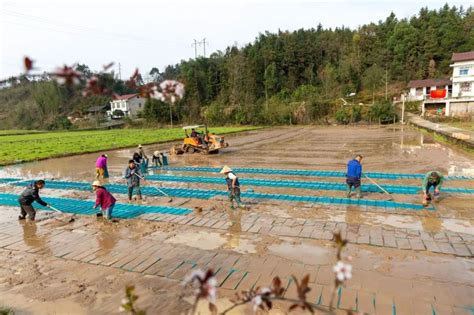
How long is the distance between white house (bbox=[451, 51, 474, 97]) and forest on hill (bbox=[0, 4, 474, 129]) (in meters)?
10.4

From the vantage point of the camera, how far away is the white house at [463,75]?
42.1 meters

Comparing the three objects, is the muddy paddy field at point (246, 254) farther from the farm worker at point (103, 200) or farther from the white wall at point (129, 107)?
the white wall at point (129, 107)

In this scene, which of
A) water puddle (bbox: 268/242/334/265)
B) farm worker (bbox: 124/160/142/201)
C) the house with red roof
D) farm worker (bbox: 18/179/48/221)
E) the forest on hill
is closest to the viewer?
water puddle (bbox: 268/242/334/265)

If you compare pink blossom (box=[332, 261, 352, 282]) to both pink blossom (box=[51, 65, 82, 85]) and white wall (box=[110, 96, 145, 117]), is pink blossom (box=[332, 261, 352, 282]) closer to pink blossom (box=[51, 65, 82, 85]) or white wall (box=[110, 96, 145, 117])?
pink blossom (box=[51, 65, 82, 85])

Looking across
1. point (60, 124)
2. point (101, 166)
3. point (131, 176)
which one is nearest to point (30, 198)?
point (131, 176)

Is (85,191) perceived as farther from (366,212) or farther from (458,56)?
(458,56)

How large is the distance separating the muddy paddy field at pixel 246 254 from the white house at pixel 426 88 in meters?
43.8

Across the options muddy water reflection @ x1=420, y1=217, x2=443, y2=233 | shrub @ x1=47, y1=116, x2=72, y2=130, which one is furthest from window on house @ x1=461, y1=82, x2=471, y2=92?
shrub @ x1=47, y1=116, x2=72, y2=130

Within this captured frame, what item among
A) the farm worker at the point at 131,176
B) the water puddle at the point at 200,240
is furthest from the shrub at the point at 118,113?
the water puddle at the point at 200,240

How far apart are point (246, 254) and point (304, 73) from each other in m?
64.3

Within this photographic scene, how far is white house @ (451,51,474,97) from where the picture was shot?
42062 mm

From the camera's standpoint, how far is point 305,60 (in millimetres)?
66875

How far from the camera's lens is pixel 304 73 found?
6656 cm

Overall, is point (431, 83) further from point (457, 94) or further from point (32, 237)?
point (32, 237)
